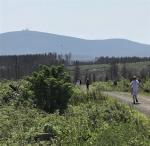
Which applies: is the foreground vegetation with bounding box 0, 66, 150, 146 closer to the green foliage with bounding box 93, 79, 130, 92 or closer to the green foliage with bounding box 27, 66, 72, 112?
the green foliage with bounding box 27, 66, 72, 112

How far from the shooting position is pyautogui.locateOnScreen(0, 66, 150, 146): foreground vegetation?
523 inches

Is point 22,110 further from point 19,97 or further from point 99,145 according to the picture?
point 99,145

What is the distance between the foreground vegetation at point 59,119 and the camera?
43.6ft

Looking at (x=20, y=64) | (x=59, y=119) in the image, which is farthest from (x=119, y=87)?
(x=20, y=64)

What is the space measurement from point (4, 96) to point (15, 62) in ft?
324

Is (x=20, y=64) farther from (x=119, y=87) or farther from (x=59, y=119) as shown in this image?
(x=59, y=119)

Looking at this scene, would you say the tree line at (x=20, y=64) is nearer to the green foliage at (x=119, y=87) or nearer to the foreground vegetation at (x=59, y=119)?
the green foliage at (x=119, y=87)

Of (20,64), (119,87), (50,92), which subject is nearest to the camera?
(50,92)

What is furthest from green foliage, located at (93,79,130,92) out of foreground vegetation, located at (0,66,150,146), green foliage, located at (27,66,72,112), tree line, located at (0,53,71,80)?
tree line, located at (0,53,71,80)

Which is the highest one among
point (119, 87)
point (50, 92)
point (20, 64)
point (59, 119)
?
point (50, 92)

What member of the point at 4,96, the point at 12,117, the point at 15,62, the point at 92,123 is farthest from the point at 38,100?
the point at 15,62

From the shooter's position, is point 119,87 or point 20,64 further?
point 20,64

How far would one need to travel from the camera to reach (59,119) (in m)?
16.8

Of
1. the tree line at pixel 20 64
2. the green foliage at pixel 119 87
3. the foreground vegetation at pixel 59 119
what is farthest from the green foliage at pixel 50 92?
the tree line at pixel 20 64
